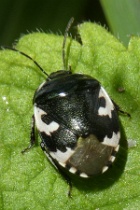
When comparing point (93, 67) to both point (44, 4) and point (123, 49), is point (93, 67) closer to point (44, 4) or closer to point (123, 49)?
point (123, 49)

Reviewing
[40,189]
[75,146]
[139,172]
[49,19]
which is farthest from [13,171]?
[49,19]

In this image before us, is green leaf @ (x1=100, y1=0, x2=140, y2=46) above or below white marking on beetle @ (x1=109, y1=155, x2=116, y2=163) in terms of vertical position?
above

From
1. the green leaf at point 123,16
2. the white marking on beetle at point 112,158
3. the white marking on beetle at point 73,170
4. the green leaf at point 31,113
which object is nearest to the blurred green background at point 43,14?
the green leaf at point 123,16

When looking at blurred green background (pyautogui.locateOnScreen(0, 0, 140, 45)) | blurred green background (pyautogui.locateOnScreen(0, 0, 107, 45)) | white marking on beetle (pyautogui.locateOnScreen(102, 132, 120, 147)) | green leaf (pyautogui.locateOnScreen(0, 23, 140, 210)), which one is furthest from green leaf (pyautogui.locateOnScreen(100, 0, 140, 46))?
white marking on beetle (pyautogui.locateOnScreen(102, 132, 120, 147))

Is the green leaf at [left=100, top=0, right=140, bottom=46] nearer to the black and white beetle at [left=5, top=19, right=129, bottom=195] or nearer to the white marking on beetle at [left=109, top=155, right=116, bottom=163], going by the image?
the black and white beetle at [left=5, top=19, right=129, bottom=195]

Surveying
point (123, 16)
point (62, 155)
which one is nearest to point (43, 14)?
point (123, 16)

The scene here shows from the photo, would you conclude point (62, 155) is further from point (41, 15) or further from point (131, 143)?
point (41, 15)

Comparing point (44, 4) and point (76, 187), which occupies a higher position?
point (44, 4)
